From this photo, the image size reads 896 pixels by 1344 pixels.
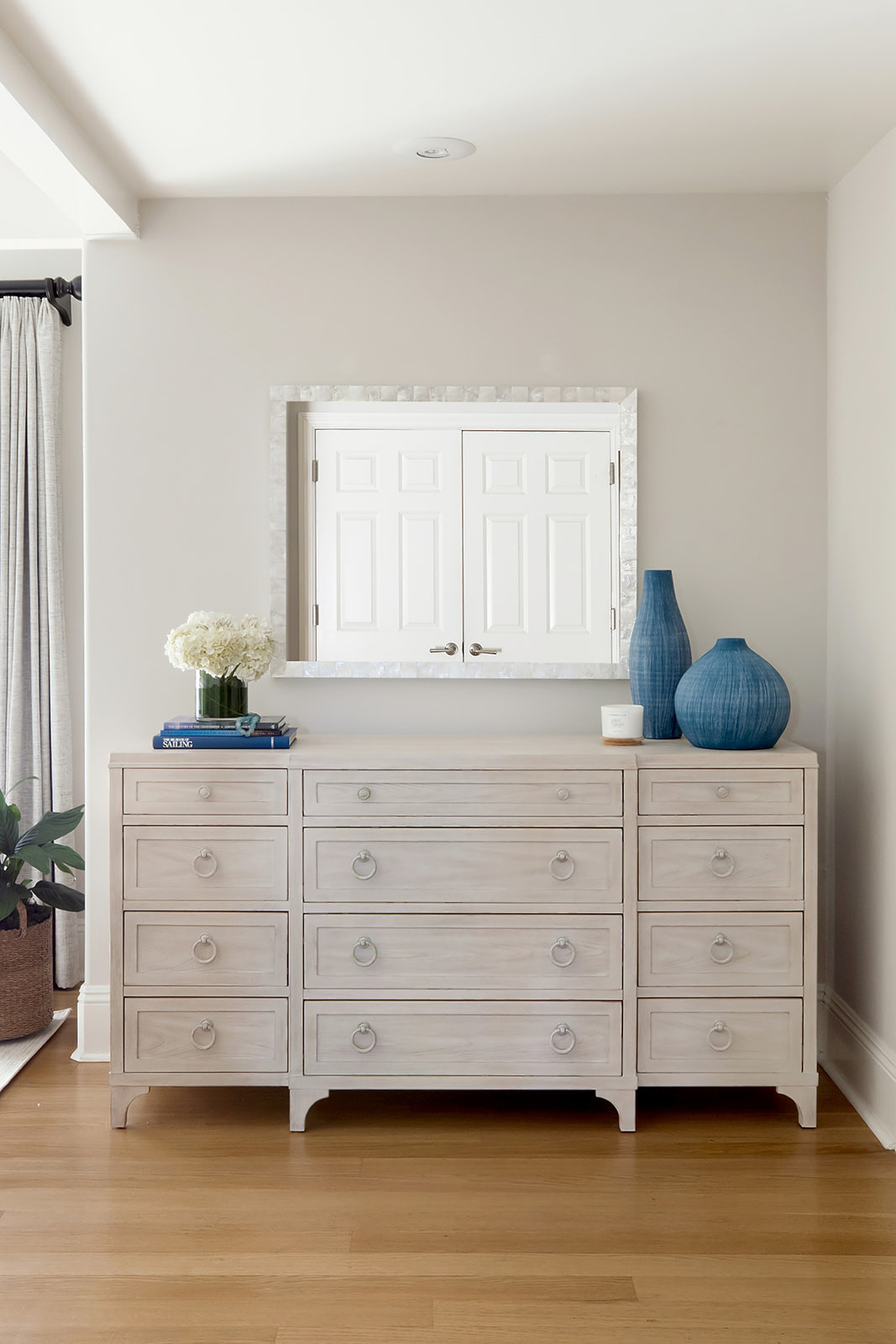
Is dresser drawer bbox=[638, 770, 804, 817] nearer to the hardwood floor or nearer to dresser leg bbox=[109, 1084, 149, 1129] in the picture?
the hardwood floor

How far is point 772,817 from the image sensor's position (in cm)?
260

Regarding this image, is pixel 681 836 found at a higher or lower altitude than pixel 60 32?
lower

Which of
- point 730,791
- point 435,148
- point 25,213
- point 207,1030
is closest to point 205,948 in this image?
point 207,1030

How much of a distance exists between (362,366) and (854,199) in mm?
1420

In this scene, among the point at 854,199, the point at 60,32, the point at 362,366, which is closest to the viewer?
the point at 60,32

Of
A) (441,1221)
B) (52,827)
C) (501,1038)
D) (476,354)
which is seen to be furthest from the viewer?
(52,827)

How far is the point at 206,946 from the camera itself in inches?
103

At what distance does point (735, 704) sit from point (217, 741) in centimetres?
132

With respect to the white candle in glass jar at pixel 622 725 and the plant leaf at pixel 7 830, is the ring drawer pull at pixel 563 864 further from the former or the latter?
the plant leaf at pixel 7 830

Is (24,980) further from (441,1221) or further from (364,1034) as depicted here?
(441,1221)

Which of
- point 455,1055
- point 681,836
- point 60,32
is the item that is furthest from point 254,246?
point 455,1055

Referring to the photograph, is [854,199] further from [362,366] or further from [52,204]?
[52,204]

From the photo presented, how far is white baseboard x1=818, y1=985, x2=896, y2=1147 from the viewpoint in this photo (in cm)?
258

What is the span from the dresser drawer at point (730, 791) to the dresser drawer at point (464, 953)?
1.12ft
